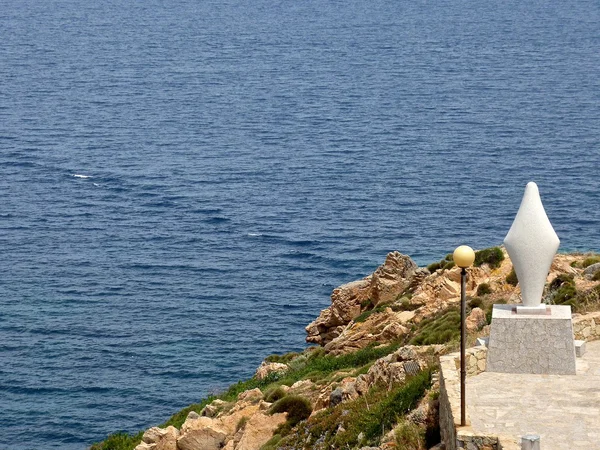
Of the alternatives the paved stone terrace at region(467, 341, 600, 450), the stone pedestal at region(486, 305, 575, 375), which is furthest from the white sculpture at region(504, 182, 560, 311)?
the paved stone terrace at region(467, 341, 600, 450)

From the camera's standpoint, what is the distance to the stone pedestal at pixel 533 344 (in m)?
28.4

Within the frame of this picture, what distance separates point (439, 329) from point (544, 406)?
17.5 metres

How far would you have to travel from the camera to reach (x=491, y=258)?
53.0 meters

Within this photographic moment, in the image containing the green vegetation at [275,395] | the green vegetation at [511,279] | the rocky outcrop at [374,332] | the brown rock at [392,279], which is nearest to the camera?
the green vegetation at [275,395]

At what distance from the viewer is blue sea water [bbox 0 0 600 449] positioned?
3132 inches

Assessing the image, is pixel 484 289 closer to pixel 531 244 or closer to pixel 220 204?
pixel 531 244

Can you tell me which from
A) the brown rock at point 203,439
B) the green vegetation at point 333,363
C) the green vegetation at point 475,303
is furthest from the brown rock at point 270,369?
the brown rock at point 203,439

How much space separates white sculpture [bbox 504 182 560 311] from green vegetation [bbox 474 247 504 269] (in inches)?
916

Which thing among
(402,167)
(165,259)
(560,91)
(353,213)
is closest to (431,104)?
(560,91)

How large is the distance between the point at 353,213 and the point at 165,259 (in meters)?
19.4

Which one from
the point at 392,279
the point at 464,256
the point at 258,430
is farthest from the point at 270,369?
the point at 464,256

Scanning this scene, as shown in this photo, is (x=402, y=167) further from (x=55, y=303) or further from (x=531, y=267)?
(x=531, y=267)

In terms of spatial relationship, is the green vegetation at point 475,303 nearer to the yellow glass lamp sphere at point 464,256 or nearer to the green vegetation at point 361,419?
the green vegetation at point 361,419

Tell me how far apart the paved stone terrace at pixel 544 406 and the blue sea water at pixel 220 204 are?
145 feet
